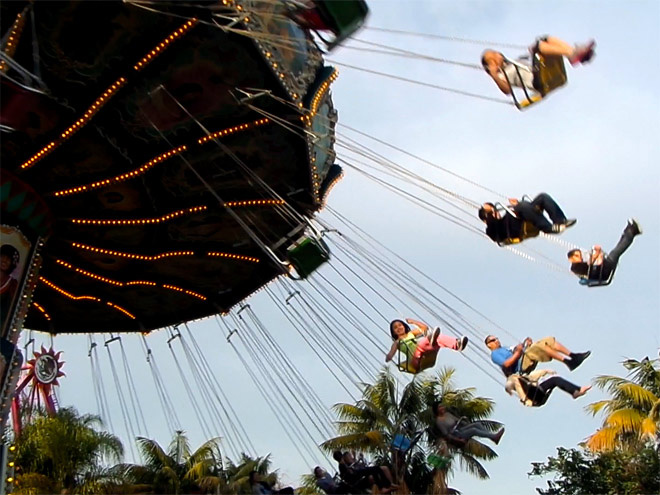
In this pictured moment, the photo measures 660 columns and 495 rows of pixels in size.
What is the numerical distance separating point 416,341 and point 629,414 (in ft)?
19.9

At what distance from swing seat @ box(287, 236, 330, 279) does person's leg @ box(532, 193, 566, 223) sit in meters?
3.40

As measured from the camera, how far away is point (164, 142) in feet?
44.8

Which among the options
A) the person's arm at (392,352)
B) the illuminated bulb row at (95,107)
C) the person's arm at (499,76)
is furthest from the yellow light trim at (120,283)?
the person's arm at (499,76)

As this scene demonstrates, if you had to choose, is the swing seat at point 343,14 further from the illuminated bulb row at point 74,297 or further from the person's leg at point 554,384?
the illuminated bulb row at point 74,297

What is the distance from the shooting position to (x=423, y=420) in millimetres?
20266

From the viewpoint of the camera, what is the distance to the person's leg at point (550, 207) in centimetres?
1186

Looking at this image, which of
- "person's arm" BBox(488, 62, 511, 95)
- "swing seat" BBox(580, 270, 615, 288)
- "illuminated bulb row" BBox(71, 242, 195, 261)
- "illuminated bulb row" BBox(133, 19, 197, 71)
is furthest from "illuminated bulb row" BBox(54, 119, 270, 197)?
"swing seat" BBox(580, 270, 615, 288)

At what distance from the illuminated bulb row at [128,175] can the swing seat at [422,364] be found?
165 inches

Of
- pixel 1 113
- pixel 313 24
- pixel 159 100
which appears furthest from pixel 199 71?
pixel 1 113

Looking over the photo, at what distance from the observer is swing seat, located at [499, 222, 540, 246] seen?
1202 cm

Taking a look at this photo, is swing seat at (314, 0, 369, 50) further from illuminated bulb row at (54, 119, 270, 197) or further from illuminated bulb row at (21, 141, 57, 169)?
illuminated bulb row at (21, 141, 57, 169)

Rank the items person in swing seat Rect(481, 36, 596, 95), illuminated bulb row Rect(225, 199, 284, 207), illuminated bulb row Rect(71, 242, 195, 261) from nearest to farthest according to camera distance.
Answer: person in swing seat Rect(481, 36, 596, 95)
illuminated bulb row Rect(225, 199, 284, 207)
illuminated bulb row Rect(71, 242, 195, 261)

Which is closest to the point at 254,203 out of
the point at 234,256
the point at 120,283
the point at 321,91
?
the point at 234,256

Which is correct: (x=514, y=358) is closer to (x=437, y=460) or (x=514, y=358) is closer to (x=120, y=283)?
(x=437, y=460)
